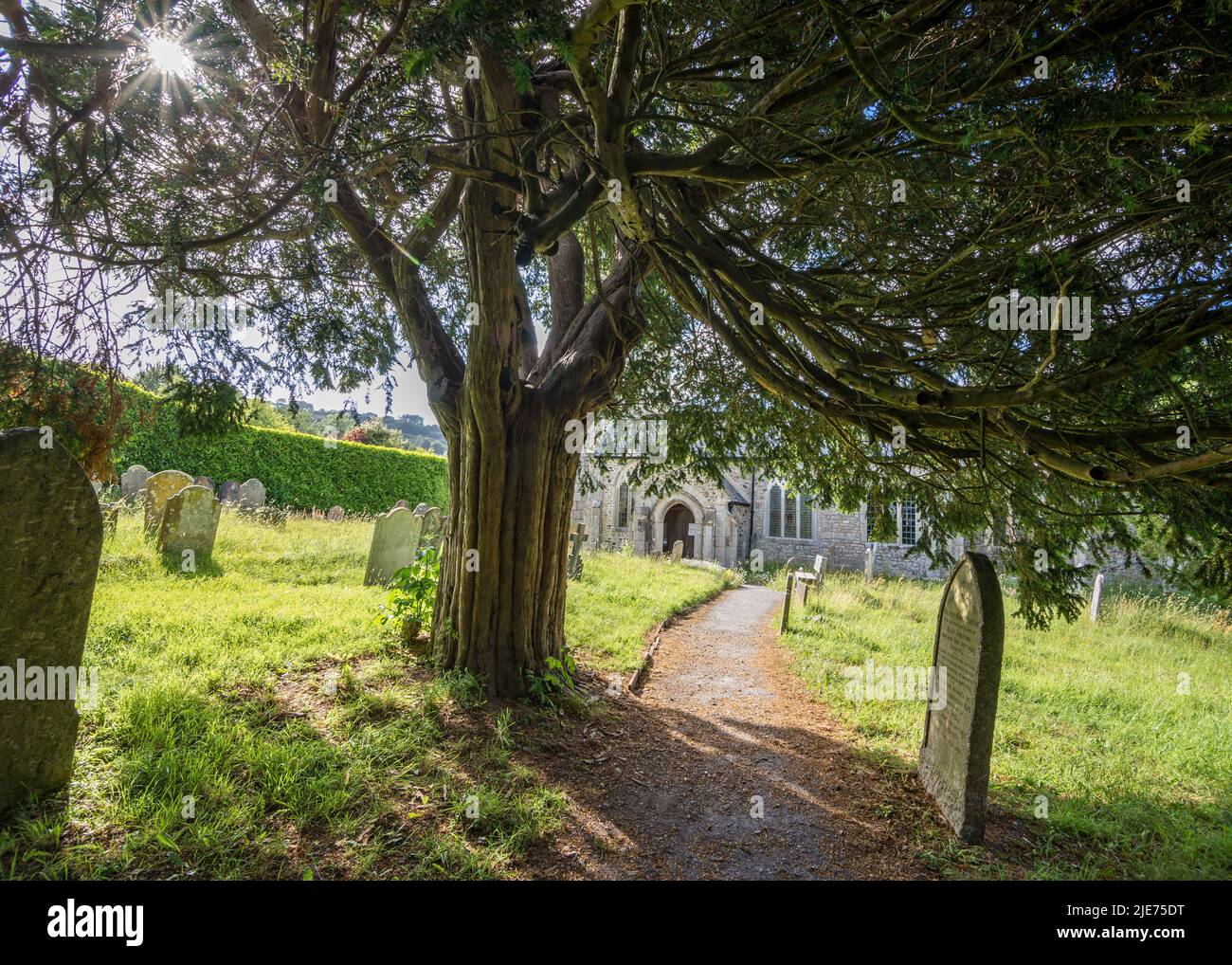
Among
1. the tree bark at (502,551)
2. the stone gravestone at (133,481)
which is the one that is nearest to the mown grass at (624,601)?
the tree bark at (502,551)

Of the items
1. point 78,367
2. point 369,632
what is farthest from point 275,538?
point 78,367

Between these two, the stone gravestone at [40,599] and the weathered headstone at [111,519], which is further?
the weathered headstone at [111,519]

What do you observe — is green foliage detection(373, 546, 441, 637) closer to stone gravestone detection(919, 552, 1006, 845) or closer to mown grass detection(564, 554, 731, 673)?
mown grass detection(564, 554, 731, 673)

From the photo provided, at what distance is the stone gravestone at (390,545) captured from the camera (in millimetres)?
9398

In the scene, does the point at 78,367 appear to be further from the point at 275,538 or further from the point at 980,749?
the point at 275,538

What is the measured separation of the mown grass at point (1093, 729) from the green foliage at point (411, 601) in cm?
497

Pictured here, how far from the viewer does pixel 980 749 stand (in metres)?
3.90

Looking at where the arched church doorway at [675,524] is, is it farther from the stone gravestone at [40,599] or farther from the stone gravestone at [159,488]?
the stone gravestone at [40,599]

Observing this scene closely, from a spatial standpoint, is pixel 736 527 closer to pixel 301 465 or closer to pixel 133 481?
pixel 301 465

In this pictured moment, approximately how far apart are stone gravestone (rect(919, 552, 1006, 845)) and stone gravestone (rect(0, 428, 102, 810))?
5844 mm

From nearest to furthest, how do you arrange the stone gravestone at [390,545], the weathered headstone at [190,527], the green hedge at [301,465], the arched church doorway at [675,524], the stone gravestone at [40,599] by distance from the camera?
1. the stone gravestone at [40,599]
2. the weathered headstone at [190,527]
3. the stone gravestone at [390,545]
4. the green hedge at [301,465]
5. the arched church doorway at [675,524]

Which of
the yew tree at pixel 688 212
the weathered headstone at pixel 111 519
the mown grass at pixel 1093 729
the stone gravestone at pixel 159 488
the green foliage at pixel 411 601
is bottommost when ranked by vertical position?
the mown grass at pixel 1093 729

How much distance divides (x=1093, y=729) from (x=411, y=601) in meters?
8.50
